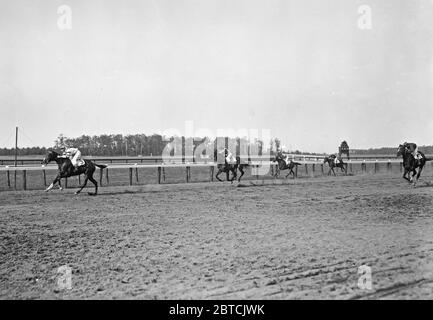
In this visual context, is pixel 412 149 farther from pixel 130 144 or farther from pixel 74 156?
pixel 130 144

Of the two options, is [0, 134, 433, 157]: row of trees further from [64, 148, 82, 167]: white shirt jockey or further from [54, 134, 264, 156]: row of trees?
[64, 148, 82, 167]: white shirt jockey

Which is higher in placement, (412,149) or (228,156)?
(412,149)

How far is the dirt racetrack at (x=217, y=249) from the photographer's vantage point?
509cm

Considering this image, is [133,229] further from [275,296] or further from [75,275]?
[275,296]

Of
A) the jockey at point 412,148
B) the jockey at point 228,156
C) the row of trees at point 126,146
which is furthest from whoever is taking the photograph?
the row of trees at point 126,146

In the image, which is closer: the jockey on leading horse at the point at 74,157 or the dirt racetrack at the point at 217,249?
the dirt racetrack at the point at 217,249

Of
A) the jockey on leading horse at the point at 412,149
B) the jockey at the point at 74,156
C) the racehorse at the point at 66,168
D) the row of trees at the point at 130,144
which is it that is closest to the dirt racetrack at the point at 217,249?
the racehorse at the point at 66,168

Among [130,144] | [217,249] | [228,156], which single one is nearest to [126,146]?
[130,144]

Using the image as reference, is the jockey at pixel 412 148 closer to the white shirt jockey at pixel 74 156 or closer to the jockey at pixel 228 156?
the jockey at pixel 228 156

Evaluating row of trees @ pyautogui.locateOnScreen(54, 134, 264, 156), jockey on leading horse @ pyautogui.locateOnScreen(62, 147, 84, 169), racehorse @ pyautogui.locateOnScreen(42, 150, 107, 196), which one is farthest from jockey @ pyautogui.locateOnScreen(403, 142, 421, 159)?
row of trees @ pyautogui.locateOnScreen(54, 134, 264, 156)

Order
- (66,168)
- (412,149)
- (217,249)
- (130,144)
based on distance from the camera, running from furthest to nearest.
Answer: (130,144) < (412,149) < (66,168) < (217,249)

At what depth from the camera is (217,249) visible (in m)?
6.98

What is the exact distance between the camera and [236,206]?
1263 cm
